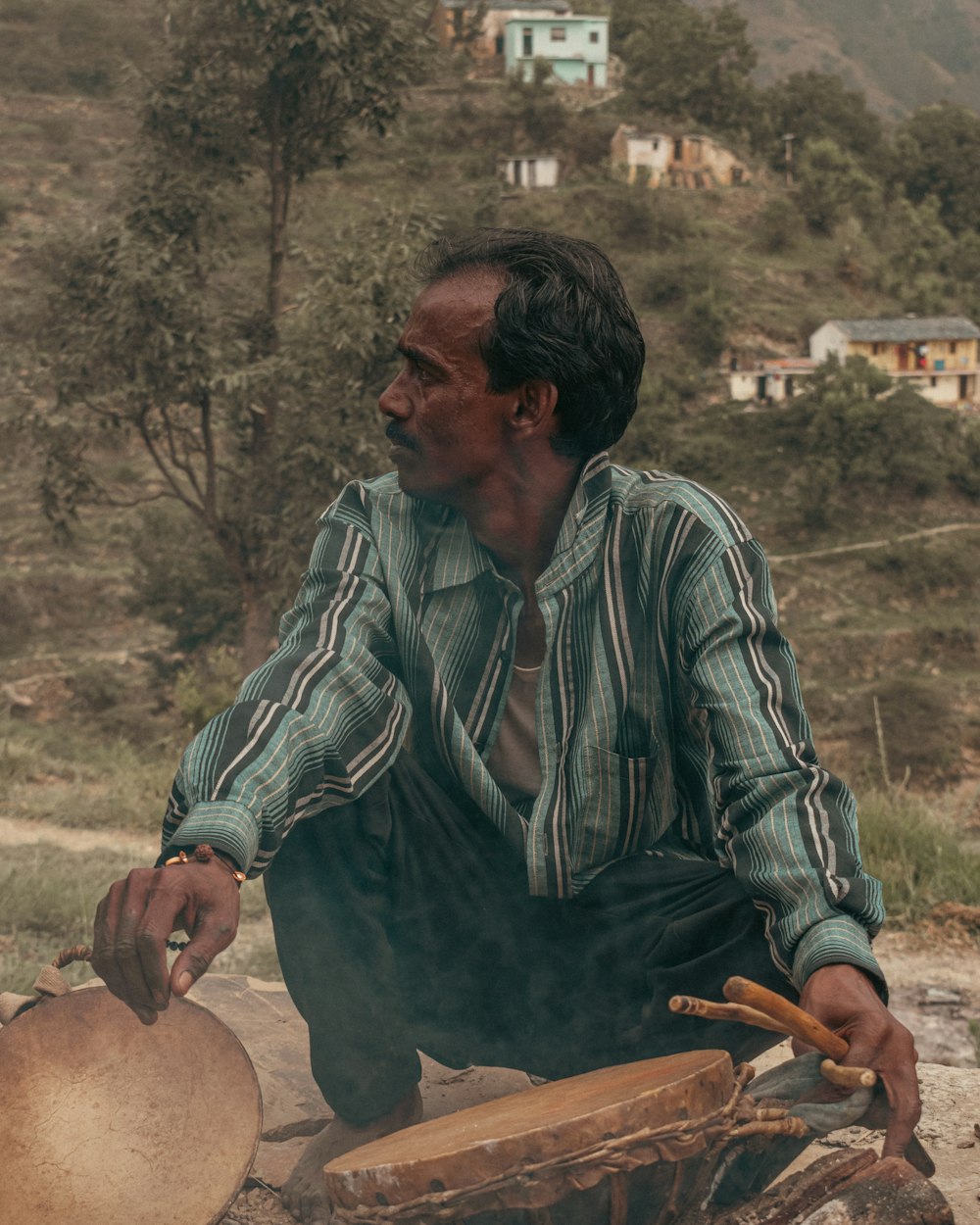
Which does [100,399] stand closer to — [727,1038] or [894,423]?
[727,1038]

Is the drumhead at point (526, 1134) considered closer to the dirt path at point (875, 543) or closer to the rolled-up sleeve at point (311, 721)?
the rolled-up sleeve at point (311, 721)

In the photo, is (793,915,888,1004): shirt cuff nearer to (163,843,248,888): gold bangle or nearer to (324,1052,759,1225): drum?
(324,1052,759,1225): drum

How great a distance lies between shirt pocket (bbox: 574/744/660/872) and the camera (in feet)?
7.22

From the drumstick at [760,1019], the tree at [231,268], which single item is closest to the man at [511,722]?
the drumstick at [760,1019]

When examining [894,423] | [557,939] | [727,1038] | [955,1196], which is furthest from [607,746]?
[894,423]

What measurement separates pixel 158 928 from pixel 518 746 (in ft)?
2.53

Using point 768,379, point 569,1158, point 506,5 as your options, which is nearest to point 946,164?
point 506,5

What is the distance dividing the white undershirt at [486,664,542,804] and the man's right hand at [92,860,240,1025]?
2.07 feet

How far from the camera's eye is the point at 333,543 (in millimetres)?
2295

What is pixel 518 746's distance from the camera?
2291 mm

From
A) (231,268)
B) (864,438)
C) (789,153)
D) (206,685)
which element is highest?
(789,153)

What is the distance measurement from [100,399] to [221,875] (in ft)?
30.9

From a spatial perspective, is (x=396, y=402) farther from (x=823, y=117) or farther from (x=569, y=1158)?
(x=823, y=117)

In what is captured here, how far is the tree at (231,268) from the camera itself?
10211mm
